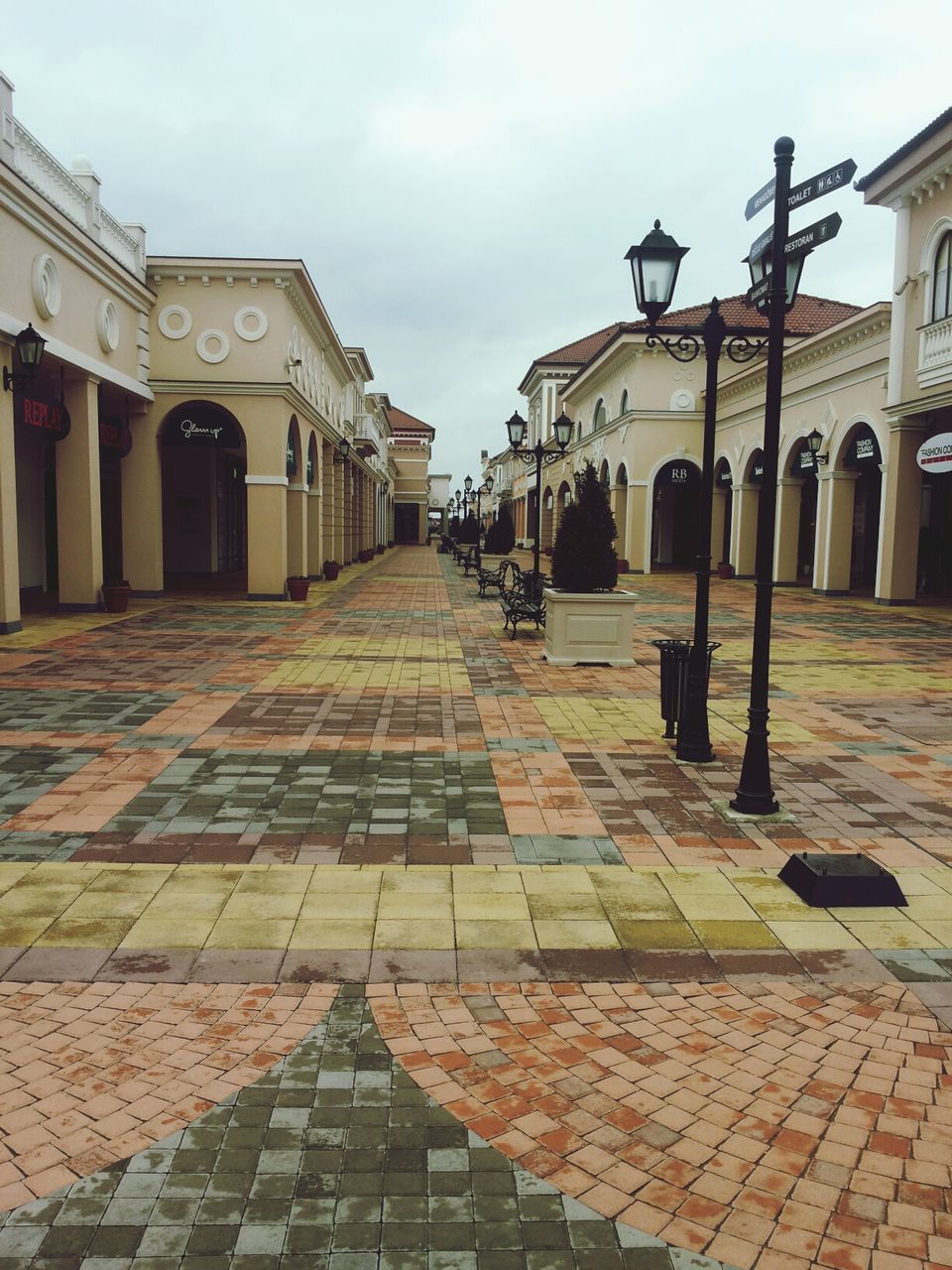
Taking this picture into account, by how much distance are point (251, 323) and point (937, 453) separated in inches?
590

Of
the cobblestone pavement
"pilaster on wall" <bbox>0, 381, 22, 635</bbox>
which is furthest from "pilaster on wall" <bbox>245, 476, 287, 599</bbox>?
the cobblestone pavement

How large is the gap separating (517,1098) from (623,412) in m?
36.3

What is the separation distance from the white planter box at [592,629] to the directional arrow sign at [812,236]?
733cm

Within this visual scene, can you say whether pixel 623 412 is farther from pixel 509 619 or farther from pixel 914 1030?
pixel 914 1030

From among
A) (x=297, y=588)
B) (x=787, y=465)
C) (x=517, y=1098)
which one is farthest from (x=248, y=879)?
(x=787, y=465)

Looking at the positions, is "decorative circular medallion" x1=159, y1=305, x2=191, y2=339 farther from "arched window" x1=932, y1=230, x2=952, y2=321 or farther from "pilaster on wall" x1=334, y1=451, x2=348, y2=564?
"arched window" x1=932, y1=230, x2=952, y2=321

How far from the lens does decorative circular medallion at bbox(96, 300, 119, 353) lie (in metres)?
18.4

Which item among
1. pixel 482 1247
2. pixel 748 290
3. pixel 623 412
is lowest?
pixel 482 1247

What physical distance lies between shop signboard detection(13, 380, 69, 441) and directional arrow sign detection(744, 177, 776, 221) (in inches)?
465

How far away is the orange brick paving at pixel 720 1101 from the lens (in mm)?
2879

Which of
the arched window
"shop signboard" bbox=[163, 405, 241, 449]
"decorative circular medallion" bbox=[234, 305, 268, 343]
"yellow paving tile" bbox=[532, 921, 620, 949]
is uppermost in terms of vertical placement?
the arched window

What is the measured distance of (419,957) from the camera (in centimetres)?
460

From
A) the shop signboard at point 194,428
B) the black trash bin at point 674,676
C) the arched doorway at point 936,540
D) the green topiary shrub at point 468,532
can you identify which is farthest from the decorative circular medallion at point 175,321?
the green topiary shrub at point 468,532

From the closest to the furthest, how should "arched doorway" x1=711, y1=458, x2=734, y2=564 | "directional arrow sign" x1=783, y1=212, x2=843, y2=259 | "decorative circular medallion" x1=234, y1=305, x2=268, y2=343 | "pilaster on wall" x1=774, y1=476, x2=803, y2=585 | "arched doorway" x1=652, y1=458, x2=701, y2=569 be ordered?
"directional arrow sign" x1=783, y1=212, x2=843, y2=259 → "decorative circular medallion" x1=234, y1=305, x2=268, y2=343 → "pilaster on wall" x1=774, y1=476, x2=803, y2=585 → "arched doorway" x1=711, y1=458, x2=734, y2=564 → "arched doorway" x1=652, y1=458, x2=701, y2=569
